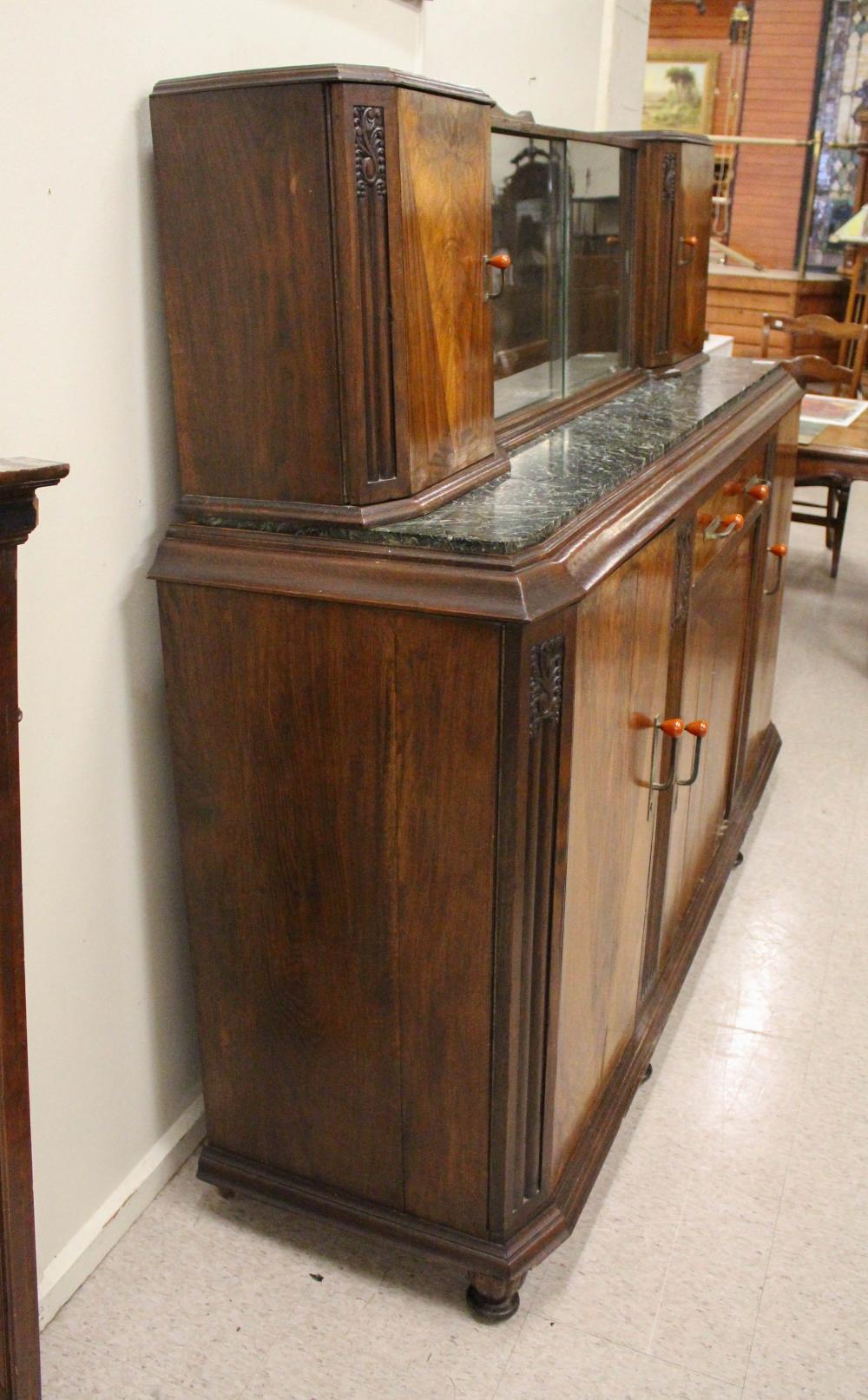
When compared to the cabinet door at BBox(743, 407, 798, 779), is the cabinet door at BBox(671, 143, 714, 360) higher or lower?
higher

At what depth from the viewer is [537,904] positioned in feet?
4.95

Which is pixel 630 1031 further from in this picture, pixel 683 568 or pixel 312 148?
pixel 312 148

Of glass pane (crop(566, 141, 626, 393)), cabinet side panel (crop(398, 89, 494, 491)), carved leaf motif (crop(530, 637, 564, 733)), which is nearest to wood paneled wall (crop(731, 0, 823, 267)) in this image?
glass pane (crop(566, 141, 626, 393))

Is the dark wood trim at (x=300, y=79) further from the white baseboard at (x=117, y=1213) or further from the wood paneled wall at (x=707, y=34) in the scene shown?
the wood paneled wall at (x=707, y=34)

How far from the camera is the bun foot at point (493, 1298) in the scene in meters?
1.66

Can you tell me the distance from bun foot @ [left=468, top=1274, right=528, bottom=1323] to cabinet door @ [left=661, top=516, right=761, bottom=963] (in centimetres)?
74

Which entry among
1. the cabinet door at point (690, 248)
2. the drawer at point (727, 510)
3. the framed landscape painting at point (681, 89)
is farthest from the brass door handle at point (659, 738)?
the framed landscape painting at point (681, 89)

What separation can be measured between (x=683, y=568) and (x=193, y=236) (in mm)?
903

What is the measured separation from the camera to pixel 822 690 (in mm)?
3979

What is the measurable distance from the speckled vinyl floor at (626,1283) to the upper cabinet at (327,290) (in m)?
1.09

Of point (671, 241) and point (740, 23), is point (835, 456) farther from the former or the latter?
point (740, 23)

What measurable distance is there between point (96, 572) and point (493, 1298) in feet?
3.66

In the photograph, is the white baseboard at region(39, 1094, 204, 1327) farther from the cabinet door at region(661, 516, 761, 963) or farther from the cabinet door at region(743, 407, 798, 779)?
the cabinet door at region(743, 407, 798, 779)

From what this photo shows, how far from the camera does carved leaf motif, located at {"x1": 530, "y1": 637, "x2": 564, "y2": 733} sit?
1370 millimetres
